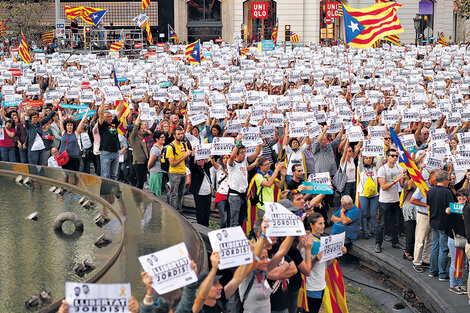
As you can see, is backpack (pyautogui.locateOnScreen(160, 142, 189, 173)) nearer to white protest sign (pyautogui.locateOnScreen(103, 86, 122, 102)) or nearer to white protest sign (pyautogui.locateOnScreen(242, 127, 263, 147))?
white protest sign (pyautogui.locateOnScreen(242, 127, 263, 147))

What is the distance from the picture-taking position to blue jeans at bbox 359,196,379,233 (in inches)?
471

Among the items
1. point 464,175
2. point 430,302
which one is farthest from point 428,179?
point 430,302

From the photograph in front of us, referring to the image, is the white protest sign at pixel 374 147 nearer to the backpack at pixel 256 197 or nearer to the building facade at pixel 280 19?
the backpack at pixel 256 197

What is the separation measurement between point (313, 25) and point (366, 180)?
150 feet

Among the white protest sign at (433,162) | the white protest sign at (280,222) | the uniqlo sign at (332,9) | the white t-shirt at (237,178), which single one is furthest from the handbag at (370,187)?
the uniqlo sign at (332,9)

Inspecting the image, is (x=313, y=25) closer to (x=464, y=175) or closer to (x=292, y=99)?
(x=292, y=99)

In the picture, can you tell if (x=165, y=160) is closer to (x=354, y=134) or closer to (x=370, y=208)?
(x=354, y=134)

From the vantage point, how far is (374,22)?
17.8 m

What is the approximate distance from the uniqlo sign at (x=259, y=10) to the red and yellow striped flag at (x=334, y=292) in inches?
1776

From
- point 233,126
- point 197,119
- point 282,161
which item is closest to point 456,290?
point 282,161

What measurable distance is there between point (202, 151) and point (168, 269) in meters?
6.79

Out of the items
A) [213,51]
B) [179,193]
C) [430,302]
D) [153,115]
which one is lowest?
[430,302]

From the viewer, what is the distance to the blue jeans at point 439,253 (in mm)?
9891

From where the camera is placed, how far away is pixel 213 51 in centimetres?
3153
